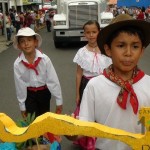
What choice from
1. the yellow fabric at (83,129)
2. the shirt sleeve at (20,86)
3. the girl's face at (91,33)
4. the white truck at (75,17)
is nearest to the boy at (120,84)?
the yellow fabric at (83,129)

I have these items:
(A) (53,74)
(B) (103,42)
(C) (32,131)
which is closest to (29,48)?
(A) (53,74)

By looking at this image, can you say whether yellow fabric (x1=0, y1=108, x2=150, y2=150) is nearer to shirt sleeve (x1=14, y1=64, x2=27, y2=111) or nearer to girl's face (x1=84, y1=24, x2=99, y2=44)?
shirt sleeve (x1=14, y1=64, x2=27, y2=111)

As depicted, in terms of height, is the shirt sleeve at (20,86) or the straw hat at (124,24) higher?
the straw hat at (124,24)

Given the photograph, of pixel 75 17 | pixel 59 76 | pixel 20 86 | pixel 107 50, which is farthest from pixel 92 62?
pixel 75 17

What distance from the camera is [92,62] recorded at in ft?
14.0

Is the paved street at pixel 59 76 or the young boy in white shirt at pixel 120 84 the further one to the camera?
the paved street at pixel 59 76

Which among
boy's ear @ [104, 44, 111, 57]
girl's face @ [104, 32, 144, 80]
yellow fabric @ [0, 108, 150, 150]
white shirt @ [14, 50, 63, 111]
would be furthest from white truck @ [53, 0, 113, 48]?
yellow fabric @ [0, 108, 150, 150]

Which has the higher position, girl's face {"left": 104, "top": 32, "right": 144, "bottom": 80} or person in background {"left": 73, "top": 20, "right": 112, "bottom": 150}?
girl's face {"left": 104, "top": 32, "right": 144, "bottom": 80}

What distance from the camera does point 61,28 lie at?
47.1 ft

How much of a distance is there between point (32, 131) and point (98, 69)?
2788 mm

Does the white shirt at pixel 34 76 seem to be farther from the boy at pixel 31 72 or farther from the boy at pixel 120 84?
the boy at pixel 120 84

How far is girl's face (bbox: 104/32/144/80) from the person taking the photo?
1.82 meters

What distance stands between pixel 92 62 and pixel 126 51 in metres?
2.46

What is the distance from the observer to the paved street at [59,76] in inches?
247
